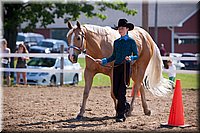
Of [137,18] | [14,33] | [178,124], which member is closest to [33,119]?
[178,124]

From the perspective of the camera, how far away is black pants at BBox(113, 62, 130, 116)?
7.54m

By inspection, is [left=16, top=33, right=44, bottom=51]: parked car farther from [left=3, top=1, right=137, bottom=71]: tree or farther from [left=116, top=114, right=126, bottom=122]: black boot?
[left=116, top=114, right=126, bottom=122]: black boot

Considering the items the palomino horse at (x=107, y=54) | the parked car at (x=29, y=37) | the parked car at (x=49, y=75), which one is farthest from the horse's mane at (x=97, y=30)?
the parked car at (x=29, y=37)

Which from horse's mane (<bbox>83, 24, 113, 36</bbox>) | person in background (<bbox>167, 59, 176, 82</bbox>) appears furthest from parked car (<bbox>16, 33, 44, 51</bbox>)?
horse's mane (<bbox>83, 24, 113, 36</bbox>)

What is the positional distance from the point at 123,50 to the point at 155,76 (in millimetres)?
1884

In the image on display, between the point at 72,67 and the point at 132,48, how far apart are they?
33.9 feet

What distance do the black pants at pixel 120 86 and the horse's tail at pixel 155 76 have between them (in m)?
1.38

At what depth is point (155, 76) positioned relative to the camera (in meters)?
9.16

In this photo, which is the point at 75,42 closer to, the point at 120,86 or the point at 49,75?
the point at 120,86

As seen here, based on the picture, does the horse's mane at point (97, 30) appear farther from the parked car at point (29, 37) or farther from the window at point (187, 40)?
the parked car at point (29, 37)

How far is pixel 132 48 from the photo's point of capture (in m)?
7.52

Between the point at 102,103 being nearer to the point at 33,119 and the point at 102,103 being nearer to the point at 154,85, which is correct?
the point at 154,85

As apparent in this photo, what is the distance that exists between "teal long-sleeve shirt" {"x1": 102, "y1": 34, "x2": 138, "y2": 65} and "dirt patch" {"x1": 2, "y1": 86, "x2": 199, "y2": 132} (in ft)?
3.72

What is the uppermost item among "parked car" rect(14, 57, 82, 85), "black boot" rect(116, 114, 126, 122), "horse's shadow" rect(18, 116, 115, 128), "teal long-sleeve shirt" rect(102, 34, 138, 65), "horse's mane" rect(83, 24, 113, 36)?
"horse's mane" rect(83, 24, 113, 36)
